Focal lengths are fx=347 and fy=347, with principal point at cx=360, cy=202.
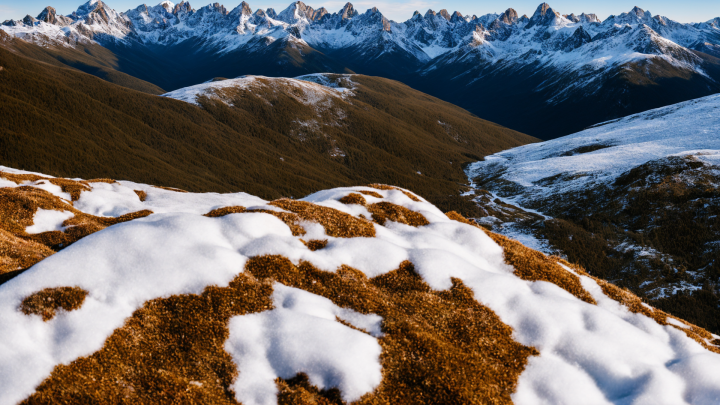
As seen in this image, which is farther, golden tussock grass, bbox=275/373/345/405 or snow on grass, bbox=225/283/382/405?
snow on grass, bbox=225/283/382/405

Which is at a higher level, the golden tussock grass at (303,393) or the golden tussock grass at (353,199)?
the golden tussock grass at (353,199)

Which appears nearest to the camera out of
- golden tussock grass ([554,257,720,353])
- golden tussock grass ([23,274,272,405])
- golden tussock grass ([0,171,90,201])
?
golden tussock grass ([23,274,272,405])

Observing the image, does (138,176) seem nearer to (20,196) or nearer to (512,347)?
(20,196)

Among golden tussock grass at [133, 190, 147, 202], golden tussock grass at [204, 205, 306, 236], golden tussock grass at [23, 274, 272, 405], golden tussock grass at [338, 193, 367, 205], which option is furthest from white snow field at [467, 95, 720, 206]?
golden tussock grass at [23, 274, 272, 405]

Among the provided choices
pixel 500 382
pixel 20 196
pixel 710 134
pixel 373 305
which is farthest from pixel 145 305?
pixel 710 134

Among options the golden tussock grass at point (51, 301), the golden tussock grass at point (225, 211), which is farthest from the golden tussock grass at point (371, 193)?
the golden tussock grass at point (51, 301)

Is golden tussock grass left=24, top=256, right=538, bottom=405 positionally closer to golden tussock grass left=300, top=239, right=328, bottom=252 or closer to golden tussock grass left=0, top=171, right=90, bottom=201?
golden tussock grass left=300, top=239, right=328, bottom=252

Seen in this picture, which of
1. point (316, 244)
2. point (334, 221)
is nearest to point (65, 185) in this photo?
point (334, 221)

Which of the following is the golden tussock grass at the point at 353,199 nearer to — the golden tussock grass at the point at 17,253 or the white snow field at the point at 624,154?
the golden tussock grass at the point at 17,253

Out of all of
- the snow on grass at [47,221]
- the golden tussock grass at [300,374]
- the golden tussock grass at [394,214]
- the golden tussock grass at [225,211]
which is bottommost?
the snow on grass at [47,221]
